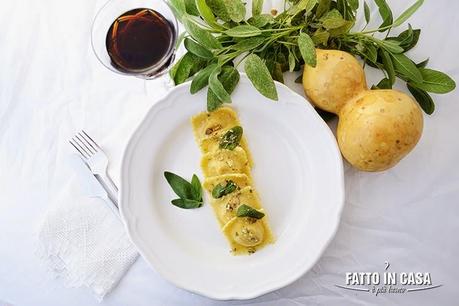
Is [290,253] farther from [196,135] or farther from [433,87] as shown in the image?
[433,87]

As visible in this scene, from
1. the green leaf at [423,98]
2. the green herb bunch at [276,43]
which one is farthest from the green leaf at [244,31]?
the green leaf at [423,98]

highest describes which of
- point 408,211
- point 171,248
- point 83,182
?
point 83,182

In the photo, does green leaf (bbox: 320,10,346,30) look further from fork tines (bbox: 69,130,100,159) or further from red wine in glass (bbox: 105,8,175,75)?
fork tines (bbox: 69,130,100,159)

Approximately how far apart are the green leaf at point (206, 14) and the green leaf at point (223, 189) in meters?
0.27

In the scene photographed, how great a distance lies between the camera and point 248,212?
33.7 inches

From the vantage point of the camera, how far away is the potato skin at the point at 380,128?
80cm

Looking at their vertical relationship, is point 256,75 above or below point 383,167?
above

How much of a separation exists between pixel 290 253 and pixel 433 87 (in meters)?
0.38

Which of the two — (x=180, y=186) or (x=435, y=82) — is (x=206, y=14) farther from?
(x=435, y=82)

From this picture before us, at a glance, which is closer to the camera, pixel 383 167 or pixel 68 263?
pixel 383 167

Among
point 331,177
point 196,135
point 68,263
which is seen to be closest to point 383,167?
point 331,177

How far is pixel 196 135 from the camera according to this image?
0.93m

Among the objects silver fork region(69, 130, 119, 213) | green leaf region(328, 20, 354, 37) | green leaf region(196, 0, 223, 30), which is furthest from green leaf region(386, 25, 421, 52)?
silver fork region(69, 130, 119, 213)

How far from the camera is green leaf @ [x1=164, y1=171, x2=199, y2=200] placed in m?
0.91
